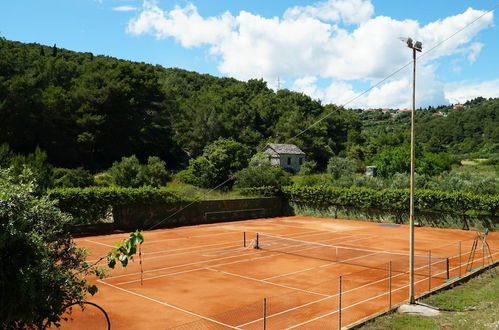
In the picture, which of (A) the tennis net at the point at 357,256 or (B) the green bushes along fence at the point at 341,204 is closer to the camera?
(A) the tennis net at the point at 357,256

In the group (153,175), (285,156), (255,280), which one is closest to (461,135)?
(285,156)

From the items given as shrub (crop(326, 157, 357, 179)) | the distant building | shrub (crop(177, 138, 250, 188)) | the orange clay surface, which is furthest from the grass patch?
the distant building

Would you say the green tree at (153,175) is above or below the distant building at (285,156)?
below

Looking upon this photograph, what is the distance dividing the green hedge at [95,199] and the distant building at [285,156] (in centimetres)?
4336

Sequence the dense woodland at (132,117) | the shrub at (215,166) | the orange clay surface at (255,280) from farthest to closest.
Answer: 1. the dense woodland at (132,117)
2. the shrub at (215,166)
3. the orange clay surface at (255,280)

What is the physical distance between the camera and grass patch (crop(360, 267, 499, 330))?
548 inches

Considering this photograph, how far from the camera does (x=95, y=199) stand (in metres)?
37.2

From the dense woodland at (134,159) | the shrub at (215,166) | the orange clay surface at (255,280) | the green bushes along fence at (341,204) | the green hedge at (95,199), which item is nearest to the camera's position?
the dense woodland at (134,159)

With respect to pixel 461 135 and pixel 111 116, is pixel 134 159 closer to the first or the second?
pixel 111 116

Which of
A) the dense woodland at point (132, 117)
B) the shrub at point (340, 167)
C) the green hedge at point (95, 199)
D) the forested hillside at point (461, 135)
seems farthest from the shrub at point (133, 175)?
the forested hillside at point (461, 135)

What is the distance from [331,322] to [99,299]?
888 centimetres

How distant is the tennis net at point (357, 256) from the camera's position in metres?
23.3

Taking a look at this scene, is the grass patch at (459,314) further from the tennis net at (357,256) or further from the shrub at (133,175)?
the shrub at (133,175)

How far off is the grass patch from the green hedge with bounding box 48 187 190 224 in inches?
1056
